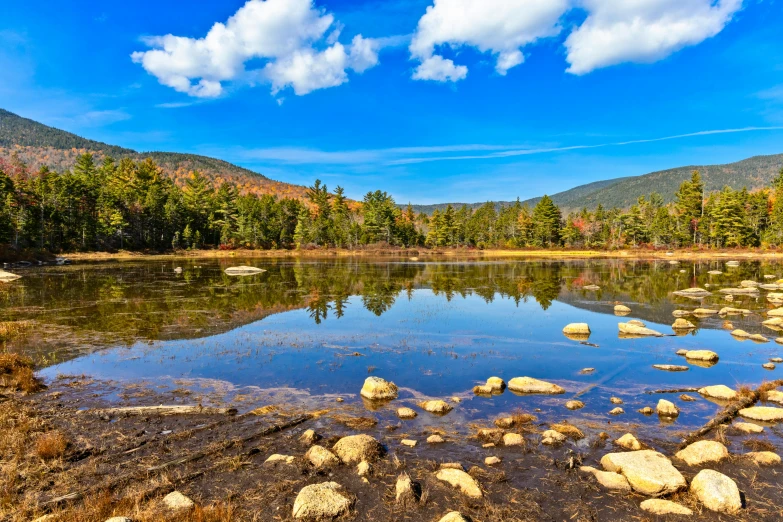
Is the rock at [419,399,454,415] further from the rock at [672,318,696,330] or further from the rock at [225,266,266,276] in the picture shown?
the rock at [225,266,266,276]

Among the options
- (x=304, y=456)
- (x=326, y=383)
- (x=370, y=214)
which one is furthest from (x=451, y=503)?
(x=370, y=214)

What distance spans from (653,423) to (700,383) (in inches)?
180

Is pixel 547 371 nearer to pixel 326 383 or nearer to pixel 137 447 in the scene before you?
pixel 326 383

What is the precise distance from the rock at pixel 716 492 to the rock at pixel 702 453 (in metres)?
1.07

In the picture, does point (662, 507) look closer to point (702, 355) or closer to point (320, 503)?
point (320, 503)

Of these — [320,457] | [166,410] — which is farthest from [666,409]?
[166,410]

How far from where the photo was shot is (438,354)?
17.0 meters

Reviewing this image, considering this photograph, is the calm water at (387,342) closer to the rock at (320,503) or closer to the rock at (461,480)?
the rock at (461,480)

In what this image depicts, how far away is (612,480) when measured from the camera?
7.55m

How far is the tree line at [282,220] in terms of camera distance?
81.8 m

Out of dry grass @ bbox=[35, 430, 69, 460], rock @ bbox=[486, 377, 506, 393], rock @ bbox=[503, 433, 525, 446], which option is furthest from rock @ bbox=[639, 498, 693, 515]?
dry grass @ bbox=[35, 430, 69, 460]

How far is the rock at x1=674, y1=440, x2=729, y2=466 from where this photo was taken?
8.30m

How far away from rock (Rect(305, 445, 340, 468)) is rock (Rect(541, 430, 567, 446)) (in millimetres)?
4311

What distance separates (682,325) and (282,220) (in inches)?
4329
